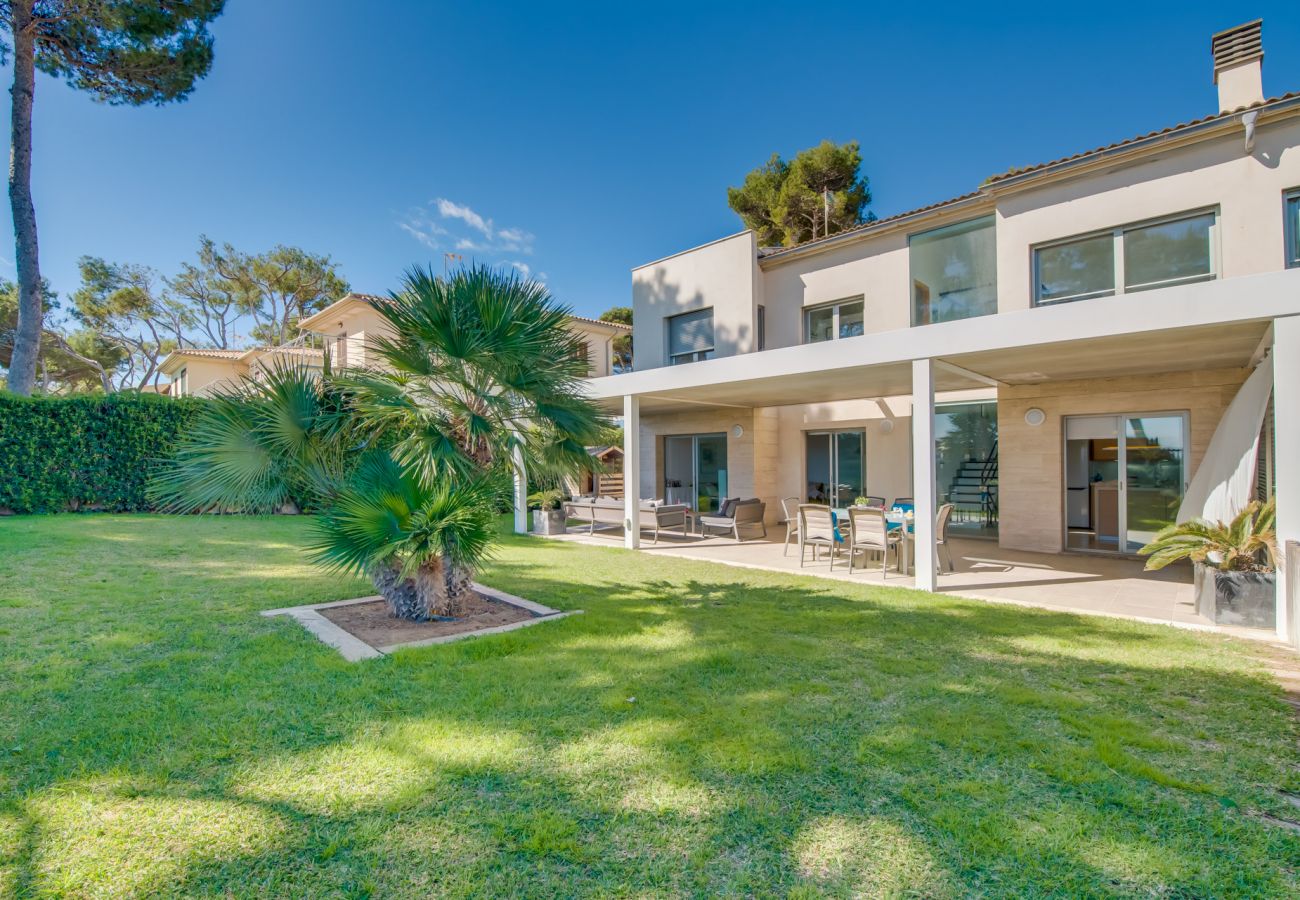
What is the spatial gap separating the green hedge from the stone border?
1050 centimetres

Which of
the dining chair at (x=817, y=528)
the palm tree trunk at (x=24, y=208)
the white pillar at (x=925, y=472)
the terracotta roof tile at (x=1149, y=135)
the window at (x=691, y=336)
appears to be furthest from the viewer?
the window at (x=691, y=336)

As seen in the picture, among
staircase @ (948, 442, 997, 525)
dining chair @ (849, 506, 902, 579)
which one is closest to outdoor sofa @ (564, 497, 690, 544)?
dining chair @ (849, 506, 902, 579)

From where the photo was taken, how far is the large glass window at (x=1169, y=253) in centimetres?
945

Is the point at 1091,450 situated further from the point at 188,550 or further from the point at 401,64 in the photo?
the point at 401,64

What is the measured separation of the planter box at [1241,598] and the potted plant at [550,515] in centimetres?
1184

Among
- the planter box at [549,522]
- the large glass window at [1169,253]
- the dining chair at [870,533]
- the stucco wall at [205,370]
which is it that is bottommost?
the planter box at [549,522]

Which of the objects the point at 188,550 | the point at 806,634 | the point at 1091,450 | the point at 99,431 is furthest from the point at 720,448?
the point at 99,431

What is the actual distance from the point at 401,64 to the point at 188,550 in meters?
12.7

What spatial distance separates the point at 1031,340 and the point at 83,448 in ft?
69.0

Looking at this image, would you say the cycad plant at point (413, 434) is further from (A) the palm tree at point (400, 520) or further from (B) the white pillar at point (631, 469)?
(B) the white pillar at point (631, 469)

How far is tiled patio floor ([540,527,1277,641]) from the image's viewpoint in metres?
7.09

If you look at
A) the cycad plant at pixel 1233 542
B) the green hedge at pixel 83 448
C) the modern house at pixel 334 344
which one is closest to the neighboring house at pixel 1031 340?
the cycad plant at pixel 1233 542

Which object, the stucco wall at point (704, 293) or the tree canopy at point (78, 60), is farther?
the tree canopy at point (78, 60)

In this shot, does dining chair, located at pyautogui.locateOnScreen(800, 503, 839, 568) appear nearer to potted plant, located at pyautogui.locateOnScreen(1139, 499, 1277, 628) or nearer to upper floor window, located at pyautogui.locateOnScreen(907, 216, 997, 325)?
potted plant, located at pyautogui.locateOnScreen(1139, 499, 1277, 628)
